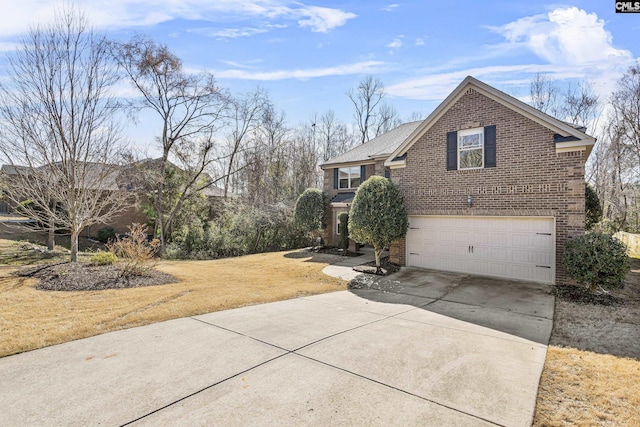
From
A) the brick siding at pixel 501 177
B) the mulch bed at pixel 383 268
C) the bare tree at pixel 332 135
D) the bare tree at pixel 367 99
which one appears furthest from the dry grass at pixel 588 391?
the bare tree at pixel 367 99

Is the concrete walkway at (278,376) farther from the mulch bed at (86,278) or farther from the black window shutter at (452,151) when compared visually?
the black window shutter at (452,151)

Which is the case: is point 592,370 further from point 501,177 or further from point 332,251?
point 332,251

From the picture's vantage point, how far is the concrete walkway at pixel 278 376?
129 inches

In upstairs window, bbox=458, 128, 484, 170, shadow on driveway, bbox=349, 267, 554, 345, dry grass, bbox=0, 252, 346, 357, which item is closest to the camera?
dry grass, bbox=0, 252, 346, 357

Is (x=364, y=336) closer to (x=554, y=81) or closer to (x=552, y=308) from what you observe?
(x=552, y=308)

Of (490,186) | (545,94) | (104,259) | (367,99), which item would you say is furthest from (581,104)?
(104,259)

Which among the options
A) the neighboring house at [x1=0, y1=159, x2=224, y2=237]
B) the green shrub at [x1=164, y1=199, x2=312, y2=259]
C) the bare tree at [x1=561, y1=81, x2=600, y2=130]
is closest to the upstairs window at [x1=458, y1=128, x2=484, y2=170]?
the green shrub at [x1=164, y1=199, x2=312, y2=259]

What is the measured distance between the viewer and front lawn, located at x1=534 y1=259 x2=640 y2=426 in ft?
11.1

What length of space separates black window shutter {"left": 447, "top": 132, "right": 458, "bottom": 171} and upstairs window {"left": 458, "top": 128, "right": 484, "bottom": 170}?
103mm

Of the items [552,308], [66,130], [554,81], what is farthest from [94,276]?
[554,81]

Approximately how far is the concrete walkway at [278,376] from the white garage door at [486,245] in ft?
17.5

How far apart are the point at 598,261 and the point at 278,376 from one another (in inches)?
345

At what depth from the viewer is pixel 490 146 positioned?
11023 millimetres

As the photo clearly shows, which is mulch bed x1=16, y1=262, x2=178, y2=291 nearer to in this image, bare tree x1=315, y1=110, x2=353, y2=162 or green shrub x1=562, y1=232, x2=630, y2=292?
green shrub x1=562, y1=232, x2=630, y2=292
